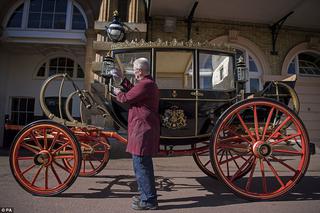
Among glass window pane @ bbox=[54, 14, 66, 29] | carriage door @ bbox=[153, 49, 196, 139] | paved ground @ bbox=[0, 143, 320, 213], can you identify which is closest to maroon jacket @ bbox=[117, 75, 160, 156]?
carriage door @ bbox=[153, 49, 196, 139]

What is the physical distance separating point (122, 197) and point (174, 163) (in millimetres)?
2861

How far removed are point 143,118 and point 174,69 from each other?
1.11 m

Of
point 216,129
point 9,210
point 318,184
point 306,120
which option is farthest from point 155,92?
point 306,120

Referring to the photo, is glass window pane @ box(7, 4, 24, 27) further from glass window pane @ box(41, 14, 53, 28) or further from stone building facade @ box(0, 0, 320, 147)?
glass window pane @ box(41, 14, 53, 28)

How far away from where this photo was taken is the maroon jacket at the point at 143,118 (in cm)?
278

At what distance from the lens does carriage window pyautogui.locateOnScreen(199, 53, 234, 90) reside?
3598mm

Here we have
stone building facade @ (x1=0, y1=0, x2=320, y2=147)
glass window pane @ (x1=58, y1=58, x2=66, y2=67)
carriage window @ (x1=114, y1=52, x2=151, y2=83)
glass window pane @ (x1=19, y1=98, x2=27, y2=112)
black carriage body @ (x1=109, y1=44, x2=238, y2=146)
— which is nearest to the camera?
black carriage body @ (x1=109, y1=44, x2=238, y2=146)

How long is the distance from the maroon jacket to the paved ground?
653mm

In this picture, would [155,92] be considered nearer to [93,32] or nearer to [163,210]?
[163,210]

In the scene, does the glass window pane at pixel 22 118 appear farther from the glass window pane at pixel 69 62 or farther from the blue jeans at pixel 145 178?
the blue jeans at pixel 145 178

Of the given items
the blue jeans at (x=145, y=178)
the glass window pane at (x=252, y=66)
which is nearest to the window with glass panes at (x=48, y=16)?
the glass window pane at (x=252, y=66)

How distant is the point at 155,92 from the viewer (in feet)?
9.48

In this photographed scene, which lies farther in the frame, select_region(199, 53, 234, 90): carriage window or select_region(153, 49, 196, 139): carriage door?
select_region(199, 53, 234, 90): carriage window

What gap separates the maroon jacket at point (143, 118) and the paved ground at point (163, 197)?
653mm
